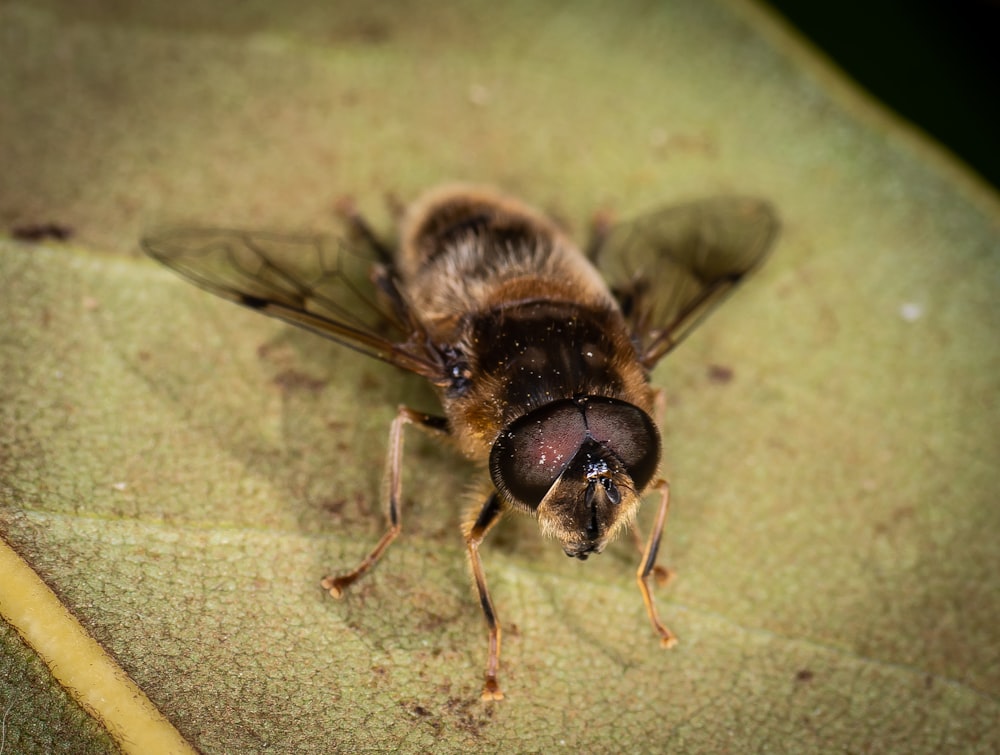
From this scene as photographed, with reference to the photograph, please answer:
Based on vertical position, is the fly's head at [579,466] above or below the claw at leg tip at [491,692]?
above

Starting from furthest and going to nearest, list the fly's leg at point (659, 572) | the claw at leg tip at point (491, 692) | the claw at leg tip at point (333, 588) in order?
the fly's leg at point (659, 572)
the claw at leg tip at point (333, 588)
the claw at leg tip at point (491, 692)

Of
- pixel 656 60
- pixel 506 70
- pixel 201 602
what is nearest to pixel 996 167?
pixel 656 60

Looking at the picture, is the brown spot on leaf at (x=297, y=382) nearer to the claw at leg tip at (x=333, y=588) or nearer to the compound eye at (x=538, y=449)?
the claw at leg tip at (x=333, y=588)

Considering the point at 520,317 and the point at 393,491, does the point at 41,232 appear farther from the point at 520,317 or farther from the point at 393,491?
the point at 520,317

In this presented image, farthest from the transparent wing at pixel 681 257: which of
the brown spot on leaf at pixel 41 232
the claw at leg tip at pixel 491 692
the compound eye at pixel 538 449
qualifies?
the brown spot on leaf at pixel 41 232

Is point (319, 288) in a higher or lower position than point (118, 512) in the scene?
higher

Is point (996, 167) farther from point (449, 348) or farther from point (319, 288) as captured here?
point (319, 288)
